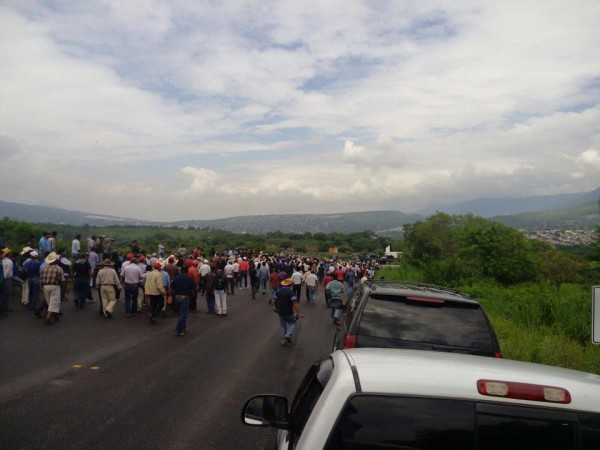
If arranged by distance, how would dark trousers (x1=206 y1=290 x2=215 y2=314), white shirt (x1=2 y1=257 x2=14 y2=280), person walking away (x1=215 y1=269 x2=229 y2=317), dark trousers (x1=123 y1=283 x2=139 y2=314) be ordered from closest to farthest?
white shirt (x1=2 y1=257 x2=14 y2=280) → dark trousers (x1=123 y1=283 x2=139 y2=314) → person walking away (x1=215 y1=269 x2=229 y2=317) → dark trousers (x1=206 y1=290 x2=215 y2=314)

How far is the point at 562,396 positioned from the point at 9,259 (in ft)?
49.4

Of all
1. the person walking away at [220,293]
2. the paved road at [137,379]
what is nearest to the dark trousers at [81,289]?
the paved road at [137,379]

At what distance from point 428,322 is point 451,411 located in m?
3.17

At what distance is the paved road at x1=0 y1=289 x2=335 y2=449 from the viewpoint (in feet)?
19.9

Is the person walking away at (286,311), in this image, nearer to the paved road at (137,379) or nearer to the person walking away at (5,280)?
the paved road at (137,379)

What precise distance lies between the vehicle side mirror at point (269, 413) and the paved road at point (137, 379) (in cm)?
258

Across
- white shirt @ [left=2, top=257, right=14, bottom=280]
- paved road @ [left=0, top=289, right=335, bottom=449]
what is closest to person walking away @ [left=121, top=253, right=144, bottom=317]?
paved road @ [left=0, top=289, right=335, bottom=449]

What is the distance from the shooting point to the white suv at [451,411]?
7.83 ft

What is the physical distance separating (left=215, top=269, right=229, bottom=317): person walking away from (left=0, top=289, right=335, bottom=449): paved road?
1387mm

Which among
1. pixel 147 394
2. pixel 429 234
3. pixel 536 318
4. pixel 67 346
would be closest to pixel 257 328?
pixel 67 346

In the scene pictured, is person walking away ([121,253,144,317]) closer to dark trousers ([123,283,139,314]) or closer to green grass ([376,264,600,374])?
dark trousers ([123,283,139,314])

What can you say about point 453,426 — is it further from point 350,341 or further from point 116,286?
point 116,286

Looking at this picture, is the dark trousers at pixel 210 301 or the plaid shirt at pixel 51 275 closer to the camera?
the plaid shirt at pixel 51 275

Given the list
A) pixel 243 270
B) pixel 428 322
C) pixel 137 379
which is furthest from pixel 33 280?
pixel 243 270
